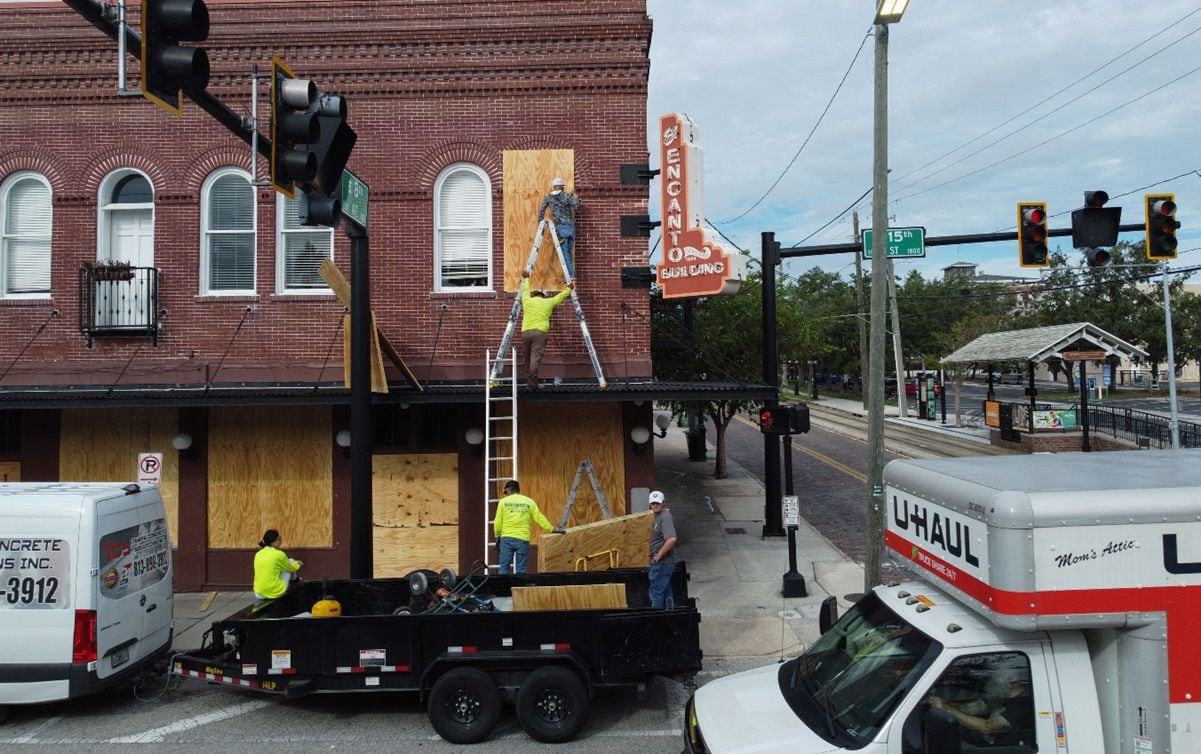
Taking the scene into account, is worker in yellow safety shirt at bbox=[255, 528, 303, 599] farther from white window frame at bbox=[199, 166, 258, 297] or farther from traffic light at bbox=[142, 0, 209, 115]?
white window frame at bbox=[199, 166, 258, 297]

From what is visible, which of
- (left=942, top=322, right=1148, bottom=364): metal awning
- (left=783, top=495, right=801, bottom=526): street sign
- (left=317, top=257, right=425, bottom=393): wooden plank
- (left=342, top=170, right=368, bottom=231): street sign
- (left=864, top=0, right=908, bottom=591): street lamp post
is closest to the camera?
(left=342, top=170, right=368, bottom=231): street sign

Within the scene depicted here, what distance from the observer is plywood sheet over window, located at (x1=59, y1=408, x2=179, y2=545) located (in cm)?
1294

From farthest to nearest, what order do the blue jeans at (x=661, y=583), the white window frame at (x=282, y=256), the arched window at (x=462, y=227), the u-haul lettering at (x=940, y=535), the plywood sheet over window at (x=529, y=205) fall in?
the arched window at (x=462, y=227) < the white window frame at (x=282, y=256) < the plywood sheet over window at (x=529, y=205) < the blue jeans at (x=661, y=583) < the u-haul lettering at (x=940, y=535)

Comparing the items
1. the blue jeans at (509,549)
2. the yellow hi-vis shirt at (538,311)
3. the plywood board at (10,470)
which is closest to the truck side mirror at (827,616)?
the blue jeans at (509,549)

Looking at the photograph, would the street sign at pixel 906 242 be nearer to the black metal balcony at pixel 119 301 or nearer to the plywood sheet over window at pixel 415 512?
the plywood sheet over window at pixel 415 512

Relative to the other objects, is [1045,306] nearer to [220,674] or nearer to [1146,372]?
[1146,372]

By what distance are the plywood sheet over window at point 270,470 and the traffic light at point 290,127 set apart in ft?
22.6

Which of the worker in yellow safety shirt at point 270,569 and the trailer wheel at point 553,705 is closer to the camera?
the trailer wheel at point 553,705

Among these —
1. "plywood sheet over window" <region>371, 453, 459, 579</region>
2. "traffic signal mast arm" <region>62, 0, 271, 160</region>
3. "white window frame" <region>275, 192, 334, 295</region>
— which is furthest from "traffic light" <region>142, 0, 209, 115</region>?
"plywood sheet over window" <region>371, 453, 459, 579</region>

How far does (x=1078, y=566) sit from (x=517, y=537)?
6.63m

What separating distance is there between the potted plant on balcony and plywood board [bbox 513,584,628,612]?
29.9 feet

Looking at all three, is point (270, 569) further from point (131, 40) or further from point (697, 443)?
point (697, 443)

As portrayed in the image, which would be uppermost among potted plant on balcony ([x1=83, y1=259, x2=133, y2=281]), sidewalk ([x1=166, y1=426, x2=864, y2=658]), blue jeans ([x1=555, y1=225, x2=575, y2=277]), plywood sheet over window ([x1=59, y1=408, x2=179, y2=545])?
blue jeans ([x1=555, y1=225, x2=575, y2=277])

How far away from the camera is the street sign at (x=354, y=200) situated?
8703 millimetres
